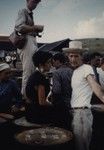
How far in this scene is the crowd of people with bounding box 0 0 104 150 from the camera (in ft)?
14.6

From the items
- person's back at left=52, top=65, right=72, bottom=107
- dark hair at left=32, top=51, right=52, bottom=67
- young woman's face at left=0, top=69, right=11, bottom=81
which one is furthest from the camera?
person's back at left=52, top=65, right=72, bottom=107

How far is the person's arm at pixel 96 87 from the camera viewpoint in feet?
13.7

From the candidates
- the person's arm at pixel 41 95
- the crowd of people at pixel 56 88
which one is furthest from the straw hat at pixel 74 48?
the person's arm at pixel 41 95

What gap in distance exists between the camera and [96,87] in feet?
13.8

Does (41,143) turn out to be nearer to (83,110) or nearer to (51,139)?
(51,139)

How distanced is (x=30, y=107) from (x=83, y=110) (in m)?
1.15

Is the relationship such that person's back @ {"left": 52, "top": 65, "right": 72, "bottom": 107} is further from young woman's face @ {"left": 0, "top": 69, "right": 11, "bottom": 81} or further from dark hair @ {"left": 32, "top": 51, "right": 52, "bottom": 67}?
young woman's face @ {"left": 0, "top": 69, "right": 11, "bottom": 81}

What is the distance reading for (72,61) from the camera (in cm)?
479

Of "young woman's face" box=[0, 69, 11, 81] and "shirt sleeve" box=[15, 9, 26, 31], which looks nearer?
"young woman's face" box=[0, 69, 11, 81]

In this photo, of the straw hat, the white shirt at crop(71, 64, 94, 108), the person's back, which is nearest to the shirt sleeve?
the person's back

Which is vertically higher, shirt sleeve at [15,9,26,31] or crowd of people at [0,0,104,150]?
shirt sleeve at [15,9,26,31]

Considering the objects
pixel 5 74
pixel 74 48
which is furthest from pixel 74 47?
pixel 5 74

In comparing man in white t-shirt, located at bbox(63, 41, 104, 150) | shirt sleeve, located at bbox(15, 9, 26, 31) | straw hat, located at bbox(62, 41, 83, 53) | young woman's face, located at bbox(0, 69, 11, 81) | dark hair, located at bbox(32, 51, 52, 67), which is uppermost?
shirt sleeve, located at bbox(15, 9, 26, 31)

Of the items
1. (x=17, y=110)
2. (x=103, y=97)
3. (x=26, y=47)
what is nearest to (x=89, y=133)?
(x=103, y=97)
